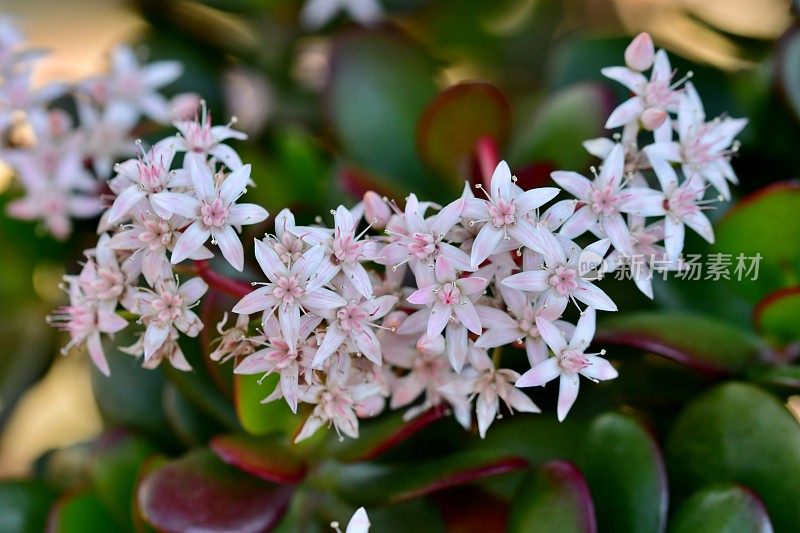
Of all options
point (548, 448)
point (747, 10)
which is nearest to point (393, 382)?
point (548, 448)

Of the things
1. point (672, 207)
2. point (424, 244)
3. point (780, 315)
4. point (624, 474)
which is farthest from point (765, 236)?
point (424, 244)

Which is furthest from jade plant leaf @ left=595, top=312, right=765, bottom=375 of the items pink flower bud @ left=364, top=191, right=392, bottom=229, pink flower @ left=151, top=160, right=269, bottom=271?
pink flower @ left=151, top=160, right=269, bottom=271

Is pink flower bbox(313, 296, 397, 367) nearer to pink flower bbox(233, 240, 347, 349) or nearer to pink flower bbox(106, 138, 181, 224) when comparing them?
pink flower bbox(233, 240, 347, 349)

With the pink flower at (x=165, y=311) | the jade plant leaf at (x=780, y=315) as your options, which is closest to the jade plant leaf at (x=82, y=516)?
the pink flower at (x=165, y=311)

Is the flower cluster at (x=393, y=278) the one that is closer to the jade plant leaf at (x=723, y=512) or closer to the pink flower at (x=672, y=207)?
the pink flower at (x=672, y=207)

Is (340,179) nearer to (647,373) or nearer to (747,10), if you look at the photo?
(647,373)
